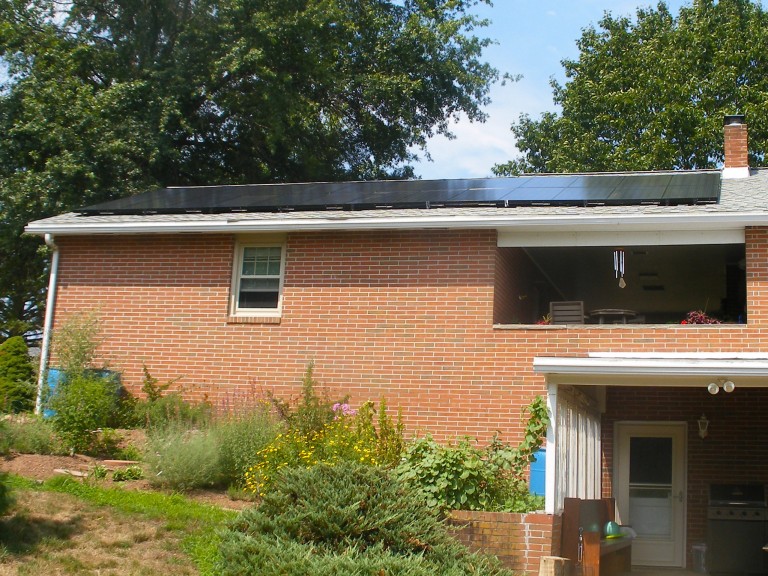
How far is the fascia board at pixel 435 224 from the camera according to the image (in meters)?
13.0

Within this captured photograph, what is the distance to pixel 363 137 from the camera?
99.1 feet

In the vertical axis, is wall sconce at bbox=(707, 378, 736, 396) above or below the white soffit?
below

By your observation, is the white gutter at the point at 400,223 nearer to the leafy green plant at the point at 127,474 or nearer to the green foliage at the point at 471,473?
the green foliage at the point at 471,473

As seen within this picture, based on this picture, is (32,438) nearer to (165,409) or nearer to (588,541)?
(165,409)

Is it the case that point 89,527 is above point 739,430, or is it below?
below

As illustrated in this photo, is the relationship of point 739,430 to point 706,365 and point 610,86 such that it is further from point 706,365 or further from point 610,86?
point 610,86

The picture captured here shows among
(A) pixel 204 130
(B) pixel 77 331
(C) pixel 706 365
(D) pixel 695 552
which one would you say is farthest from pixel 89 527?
(A) pixel 204 130

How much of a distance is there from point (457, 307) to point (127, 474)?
523cm

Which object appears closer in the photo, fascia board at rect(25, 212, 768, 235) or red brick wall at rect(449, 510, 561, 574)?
red brick wall at rect(449, 510, 561, 574)

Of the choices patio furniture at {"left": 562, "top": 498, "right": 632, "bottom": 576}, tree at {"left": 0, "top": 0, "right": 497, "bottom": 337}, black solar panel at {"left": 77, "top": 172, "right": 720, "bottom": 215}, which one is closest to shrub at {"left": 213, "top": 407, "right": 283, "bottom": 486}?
patio furniture at {"left": 562, "top": 498, "right": 632, "bottom": 576}

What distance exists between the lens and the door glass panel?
14961mm

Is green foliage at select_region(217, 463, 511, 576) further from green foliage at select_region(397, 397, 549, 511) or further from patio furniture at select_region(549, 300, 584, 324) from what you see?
patio furniture at select_region(549, 300, 584, 324)

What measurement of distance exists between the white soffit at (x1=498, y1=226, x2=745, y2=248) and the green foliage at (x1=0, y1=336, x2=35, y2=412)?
805 centimetres

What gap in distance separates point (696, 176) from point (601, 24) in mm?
17352
